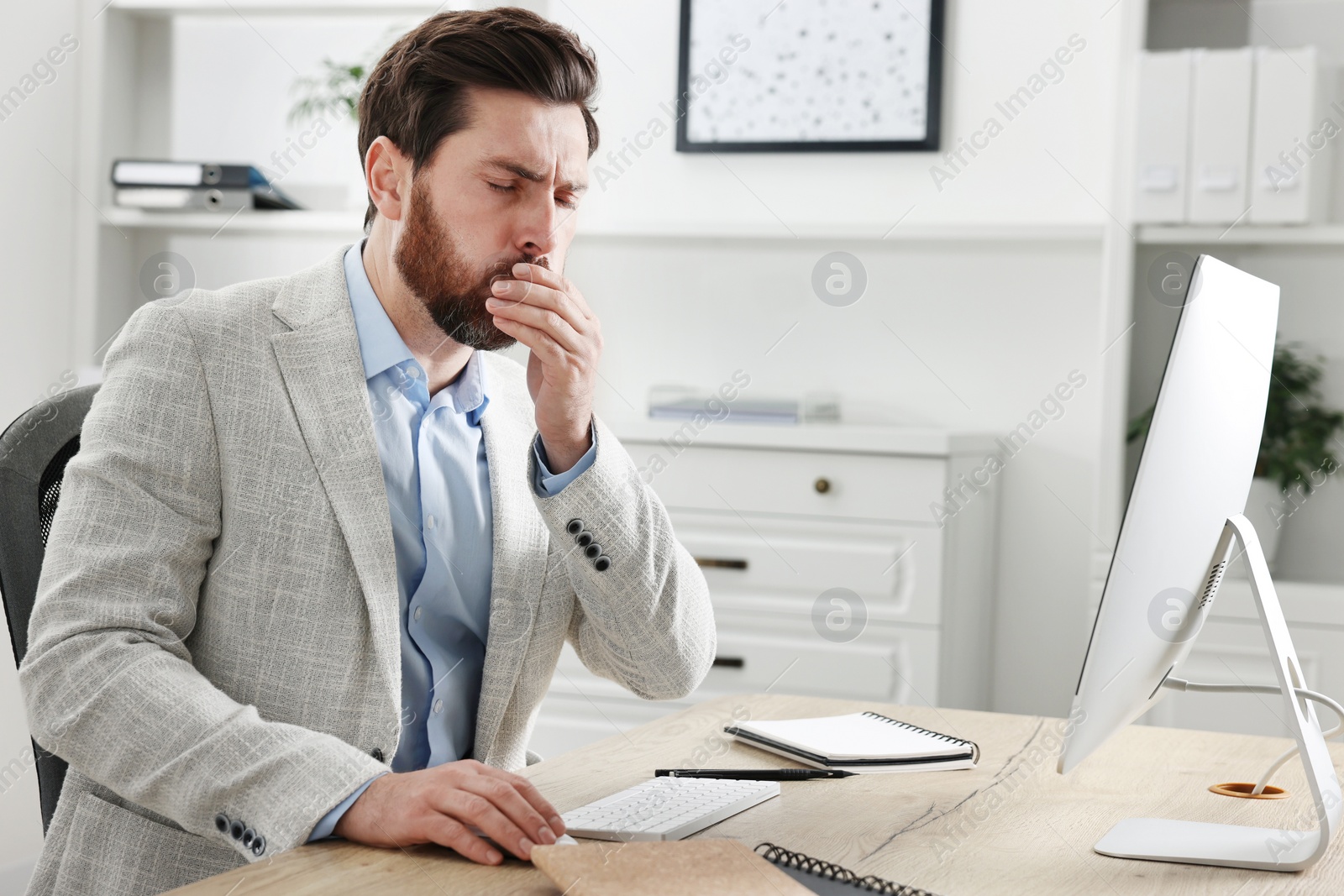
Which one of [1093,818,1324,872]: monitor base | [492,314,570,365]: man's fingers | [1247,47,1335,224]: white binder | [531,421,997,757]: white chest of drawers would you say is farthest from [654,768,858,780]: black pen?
[1247,47,1335,224]: white binder

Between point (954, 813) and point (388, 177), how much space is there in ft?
2.85

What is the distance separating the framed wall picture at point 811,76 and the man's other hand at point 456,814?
2452 millimetres

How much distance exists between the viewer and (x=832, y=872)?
853mm

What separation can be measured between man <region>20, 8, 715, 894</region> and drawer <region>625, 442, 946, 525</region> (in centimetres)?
126

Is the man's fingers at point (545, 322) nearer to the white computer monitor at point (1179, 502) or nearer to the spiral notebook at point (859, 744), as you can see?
the spiral notebook at point (859, 744)

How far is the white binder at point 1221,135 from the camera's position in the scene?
256 cm

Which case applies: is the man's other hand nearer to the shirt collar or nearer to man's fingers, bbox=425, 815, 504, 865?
man's fingers, bbox=425, 815, 504, 865

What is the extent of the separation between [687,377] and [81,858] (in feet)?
7.61

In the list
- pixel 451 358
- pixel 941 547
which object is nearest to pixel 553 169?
pixel 451 358

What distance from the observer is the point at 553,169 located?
4.21 ft

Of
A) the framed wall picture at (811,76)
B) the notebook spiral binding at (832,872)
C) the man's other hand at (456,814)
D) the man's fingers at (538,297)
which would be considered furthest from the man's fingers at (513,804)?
the framed wall picture at (811,76)

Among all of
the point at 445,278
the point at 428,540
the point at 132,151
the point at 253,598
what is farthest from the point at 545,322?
the point at 132,151

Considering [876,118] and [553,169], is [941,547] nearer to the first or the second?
[876,118]

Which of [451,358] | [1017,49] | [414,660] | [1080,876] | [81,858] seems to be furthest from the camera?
[1017,49]
